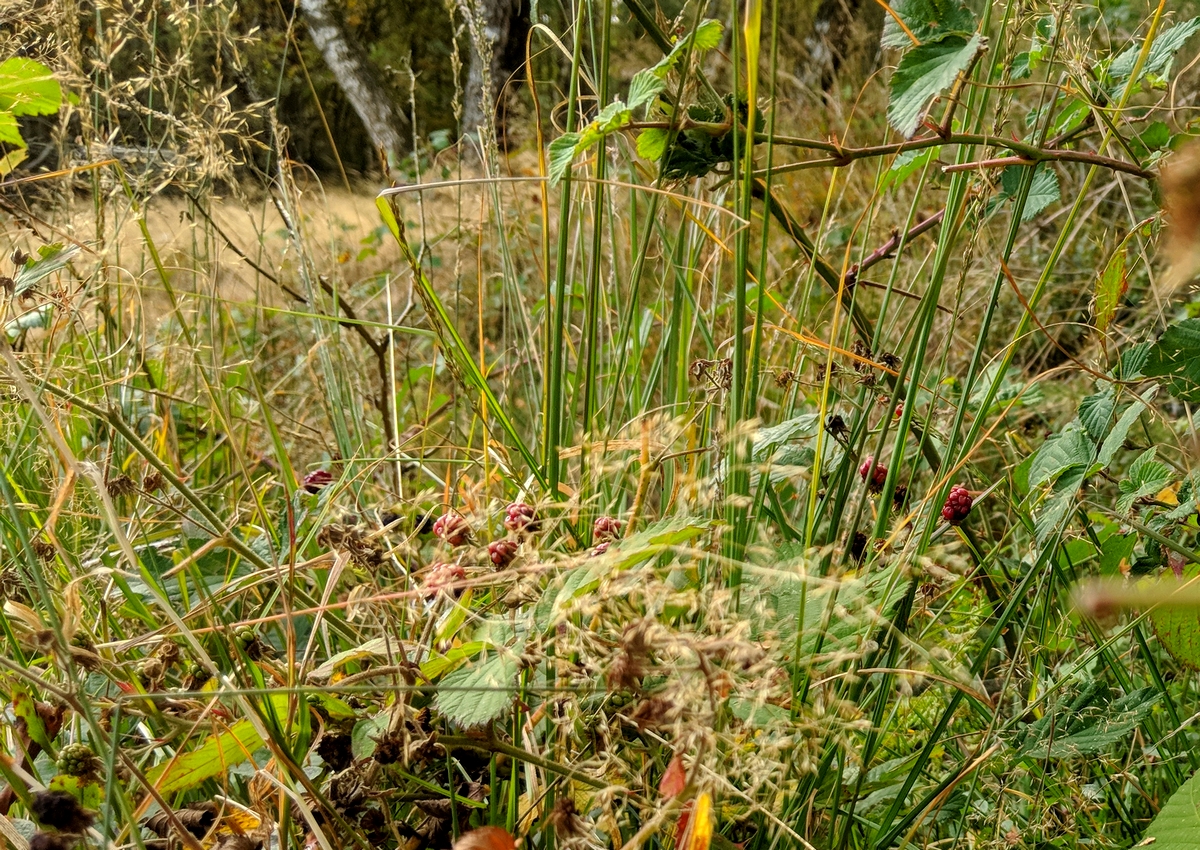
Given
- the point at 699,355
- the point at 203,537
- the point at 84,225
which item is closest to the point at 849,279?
the point at 203,537

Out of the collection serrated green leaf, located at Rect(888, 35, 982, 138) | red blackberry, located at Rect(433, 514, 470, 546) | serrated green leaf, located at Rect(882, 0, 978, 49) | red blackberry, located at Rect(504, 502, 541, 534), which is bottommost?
red blackberry, located at Rect(433, 514, 470, 546)

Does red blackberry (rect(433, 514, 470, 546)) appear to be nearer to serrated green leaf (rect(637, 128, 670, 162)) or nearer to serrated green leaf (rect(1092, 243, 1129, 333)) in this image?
serrated green leaf (rect(637, 128, 670, 162))

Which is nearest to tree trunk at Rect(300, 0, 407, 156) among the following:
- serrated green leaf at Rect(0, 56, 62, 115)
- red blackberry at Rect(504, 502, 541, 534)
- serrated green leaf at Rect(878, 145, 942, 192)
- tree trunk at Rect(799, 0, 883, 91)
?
tree trunk at Rect(799, 0, 883, 91)

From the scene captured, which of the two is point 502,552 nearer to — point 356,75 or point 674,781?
point 674,781

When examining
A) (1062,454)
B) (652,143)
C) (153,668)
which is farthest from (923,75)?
(153,668)

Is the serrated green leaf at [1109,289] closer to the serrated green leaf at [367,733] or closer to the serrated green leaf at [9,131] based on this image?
the serrated green leaf at [367,733]

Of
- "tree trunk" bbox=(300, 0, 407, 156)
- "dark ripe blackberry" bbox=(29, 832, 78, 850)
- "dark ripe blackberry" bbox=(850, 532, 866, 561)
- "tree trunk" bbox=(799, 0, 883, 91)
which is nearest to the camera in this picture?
"dark ripe blackberry" bbox=(29, 832, 78, 850)

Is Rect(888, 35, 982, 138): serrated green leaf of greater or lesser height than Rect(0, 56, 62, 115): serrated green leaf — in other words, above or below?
below

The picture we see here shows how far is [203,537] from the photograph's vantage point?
2.82 feet

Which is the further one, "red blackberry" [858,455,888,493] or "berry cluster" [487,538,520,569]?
"red blackberry" [858,455,888,493]

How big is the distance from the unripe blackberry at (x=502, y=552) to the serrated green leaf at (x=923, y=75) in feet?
1.05

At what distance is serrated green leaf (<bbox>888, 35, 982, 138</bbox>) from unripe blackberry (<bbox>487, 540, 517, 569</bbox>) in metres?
0.32

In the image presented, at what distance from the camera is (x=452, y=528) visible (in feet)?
2.05

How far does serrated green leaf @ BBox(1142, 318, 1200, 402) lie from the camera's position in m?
0.61
